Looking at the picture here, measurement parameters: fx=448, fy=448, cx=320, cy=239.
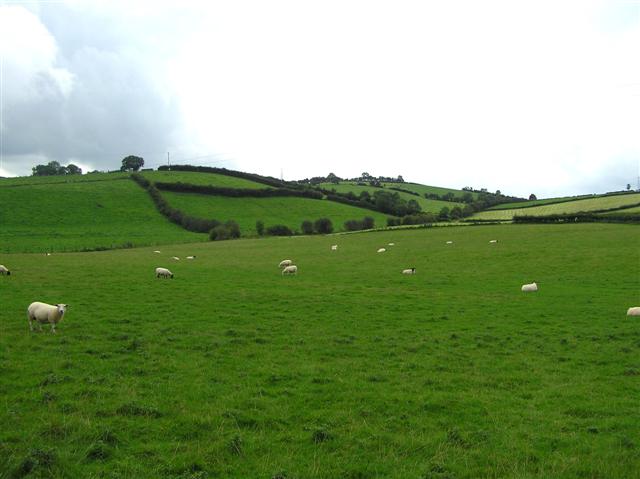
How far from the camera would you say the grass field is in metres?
7.63

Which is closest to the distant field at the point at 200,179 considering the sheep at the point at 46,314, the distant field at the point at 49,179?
the distant field at the point at 49,179

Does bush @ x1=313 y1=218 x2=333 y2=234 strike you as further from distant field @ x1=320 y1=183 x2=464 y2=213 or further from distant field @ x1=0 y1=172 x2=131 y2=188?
distant field @ x1=0 y1=172 x2=131 y2=188

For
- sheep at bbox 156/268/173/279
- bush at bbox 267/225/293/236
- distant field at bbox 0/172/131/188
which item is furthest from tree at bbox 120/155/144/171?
sheep at bbox 156/268/173/279

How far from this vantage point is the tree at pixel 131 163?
6772 inches

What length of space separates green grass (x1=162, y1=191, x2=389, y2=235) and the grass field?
76.6 metres

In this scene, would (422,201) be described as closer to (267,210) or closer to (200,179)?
(267,210)

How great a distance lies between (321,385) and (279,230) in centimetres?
8236

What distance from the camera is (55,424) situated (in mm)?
8531

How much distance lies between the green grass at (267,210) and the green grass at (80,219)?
29.8 feet

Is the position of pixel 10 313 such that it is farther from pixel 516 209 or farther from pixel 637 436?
pixel 516 209

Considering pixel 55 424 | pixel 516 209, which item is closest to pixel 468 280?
pixel 55 424

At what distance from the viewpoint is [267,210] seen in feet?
369

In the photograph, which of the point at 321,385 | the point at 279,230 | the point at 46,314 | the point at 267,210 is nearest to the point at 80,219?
the point at 279,230

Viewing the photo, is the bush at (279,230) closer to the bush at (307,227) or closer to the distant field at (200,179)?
the bush at (307,227)
